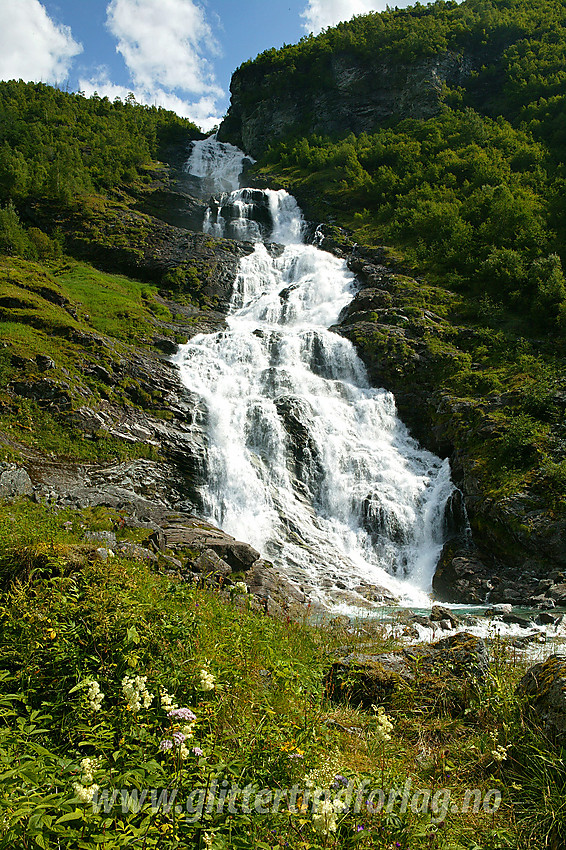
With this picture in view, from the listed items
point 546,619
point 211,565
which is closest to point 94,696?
point 211,565

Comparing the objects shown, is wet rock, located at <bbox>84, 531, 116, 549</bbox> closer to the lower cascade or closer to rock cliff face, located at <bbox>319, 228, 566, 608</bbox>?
the lower cascade

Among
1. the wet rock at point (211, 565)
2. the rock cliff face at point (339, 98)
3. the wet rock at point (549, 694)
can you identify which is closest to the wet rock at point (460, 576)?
the wet rock at point (211, 565)

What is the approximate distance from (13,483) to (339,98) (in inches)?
2526

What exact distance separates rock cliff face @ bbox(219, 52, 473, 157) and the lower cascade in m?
41.2

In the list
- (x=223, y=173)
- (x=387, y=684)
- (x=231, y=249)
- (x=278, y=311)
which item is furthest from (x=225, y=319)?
(x=223, y=173)

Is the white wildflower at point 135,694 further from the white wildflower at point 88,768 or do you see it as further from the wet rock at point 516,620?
the wet rock at point 516,620

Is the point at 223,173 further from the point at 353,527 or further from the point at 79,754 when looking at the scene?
the point at 79,754

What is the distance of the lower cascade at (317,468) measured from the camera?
688 inches

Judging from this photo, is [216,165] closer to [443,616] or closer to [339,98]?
[339,98]

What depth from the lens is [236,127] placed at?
67.6 meters

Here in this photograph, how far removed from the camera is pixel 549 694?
3568 millimetres

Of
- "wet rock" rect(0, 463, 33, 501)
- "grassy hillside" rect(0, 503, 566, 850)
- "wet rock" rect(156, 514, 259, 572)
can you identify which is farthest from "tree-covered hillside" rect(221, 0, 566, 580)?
"wet rock" rect(0, 463, 33, 501)

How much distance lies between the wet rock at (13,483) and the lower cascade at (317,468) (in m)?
7.12

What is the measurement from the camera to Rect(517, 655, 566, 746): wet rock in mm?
3357
